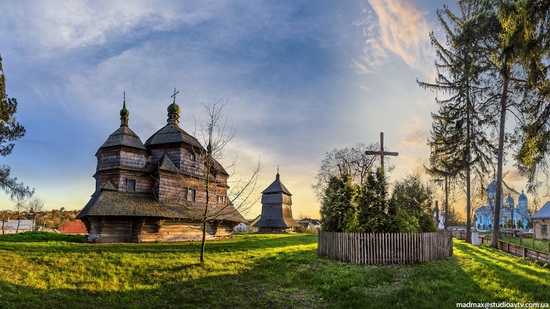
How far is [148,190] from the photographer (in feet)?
97.1

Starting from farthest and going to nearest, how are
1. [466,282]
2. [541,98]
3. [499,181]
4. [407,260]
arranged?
[499,181] < [541,98] < [407,260] < [466,282]

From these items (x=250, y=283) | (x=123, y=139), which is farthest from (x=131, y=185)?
(x=250, y=283)

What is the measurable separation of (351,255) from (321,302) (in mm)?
5924

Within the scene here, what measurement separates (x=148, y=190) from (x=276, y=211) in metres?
28.2

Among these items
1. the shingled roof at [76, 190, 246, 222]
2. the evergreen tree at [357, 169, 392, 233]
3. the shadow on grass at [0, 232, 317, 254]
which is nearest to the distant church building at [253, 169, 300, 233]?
the shingled roof at [76, 190, 246, 222]

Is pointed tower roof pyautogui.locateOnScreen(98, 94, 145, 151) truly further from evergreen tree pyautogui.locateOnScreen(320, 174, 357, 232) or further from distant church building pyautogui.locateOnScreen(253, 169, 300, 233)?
distant church building pyautogui.locateOnScreen(253, 169, 300, 233)

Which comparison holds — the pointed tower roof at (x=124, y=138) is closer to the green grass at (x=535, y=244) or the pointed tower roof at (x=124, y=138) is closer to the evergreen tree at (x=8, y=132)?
the evergreen tree at (x=8, y=132)

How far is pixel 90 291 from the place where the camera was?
444 inches

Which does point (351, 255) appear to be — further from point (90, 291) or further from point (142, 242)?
point (142, 242)

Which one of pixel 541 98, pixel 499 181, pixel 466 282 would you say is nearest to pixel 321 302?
pixel 466 282

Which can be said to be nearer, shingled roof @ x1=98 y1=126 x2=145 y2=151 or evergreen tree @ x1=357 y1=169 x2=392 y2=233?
evergreen tree @ x1=357 y1=169 x2=392 y2=233

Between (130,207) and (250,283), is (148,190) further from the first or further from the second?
(250,283)

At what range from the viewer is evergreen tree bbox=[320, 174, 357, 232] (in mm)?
17906

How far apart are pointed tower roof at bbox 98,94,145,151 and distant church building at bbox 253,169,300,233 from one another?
28482 mm
